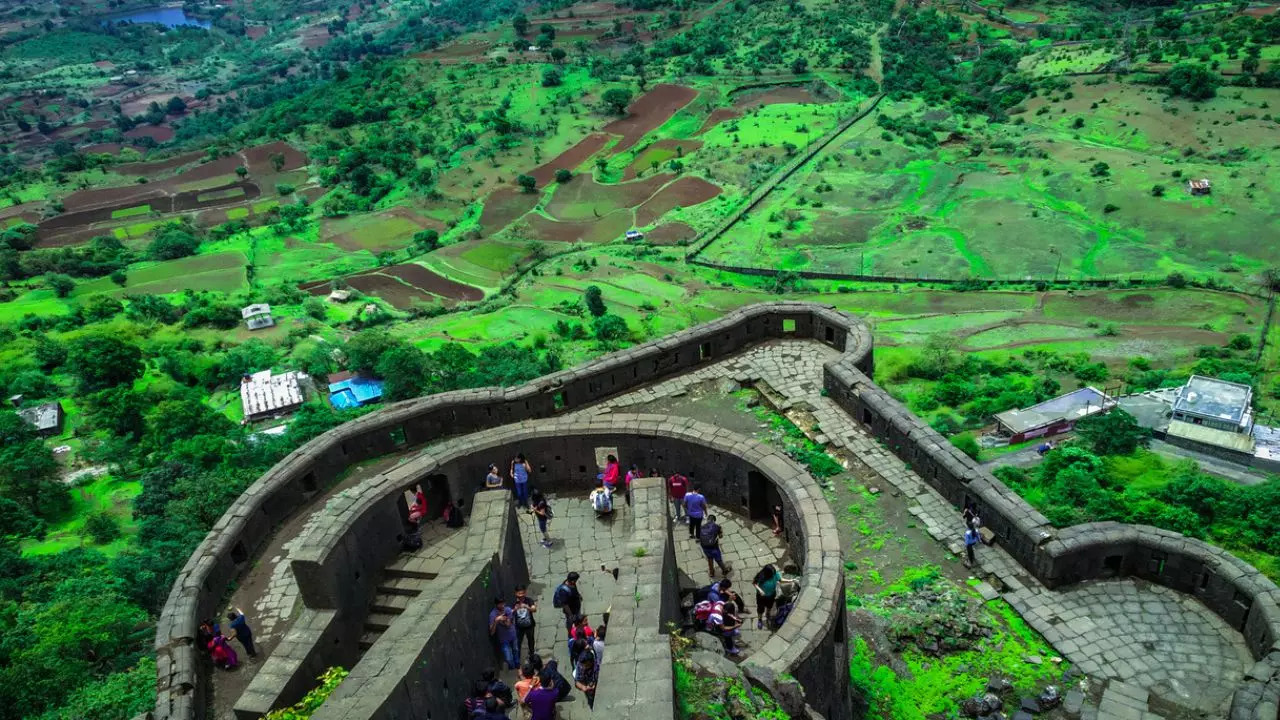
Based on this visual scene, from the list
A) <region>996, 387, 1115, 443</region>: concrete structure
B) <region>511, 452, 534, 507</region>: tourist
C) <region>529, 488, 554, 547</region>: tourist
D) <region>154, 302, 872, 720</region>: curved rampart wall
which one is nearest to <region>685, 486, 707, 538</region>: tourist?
<region>529, 488, 554, 547</region>: tourist

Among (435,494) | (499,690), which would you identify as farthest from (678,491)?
(499,690)

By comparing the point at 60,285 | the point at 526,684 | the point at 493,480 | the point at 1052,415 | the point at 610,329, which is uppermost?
the point at 493,480

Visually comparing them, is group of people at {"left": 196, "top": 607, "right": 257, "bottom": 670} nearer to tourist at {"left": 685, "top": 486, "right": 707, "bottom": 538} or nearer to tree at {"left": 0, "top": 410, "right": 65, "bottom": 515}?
tourist at {"left": 685, "top": 486, "right": 707, "bottom": 538}

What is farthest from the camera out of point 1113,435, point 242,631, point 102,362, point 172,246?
point 172,246

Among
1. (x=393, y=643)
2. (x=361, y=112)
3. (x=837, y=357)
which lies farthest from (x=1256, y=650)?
Result: (x=361, y=112)

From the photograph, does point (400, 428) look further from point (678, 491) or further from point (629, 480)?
point (678, 491)

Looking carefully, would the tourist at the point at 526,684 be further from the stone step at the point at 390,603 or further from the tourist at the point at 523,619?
the stone step at the point at 390,603
